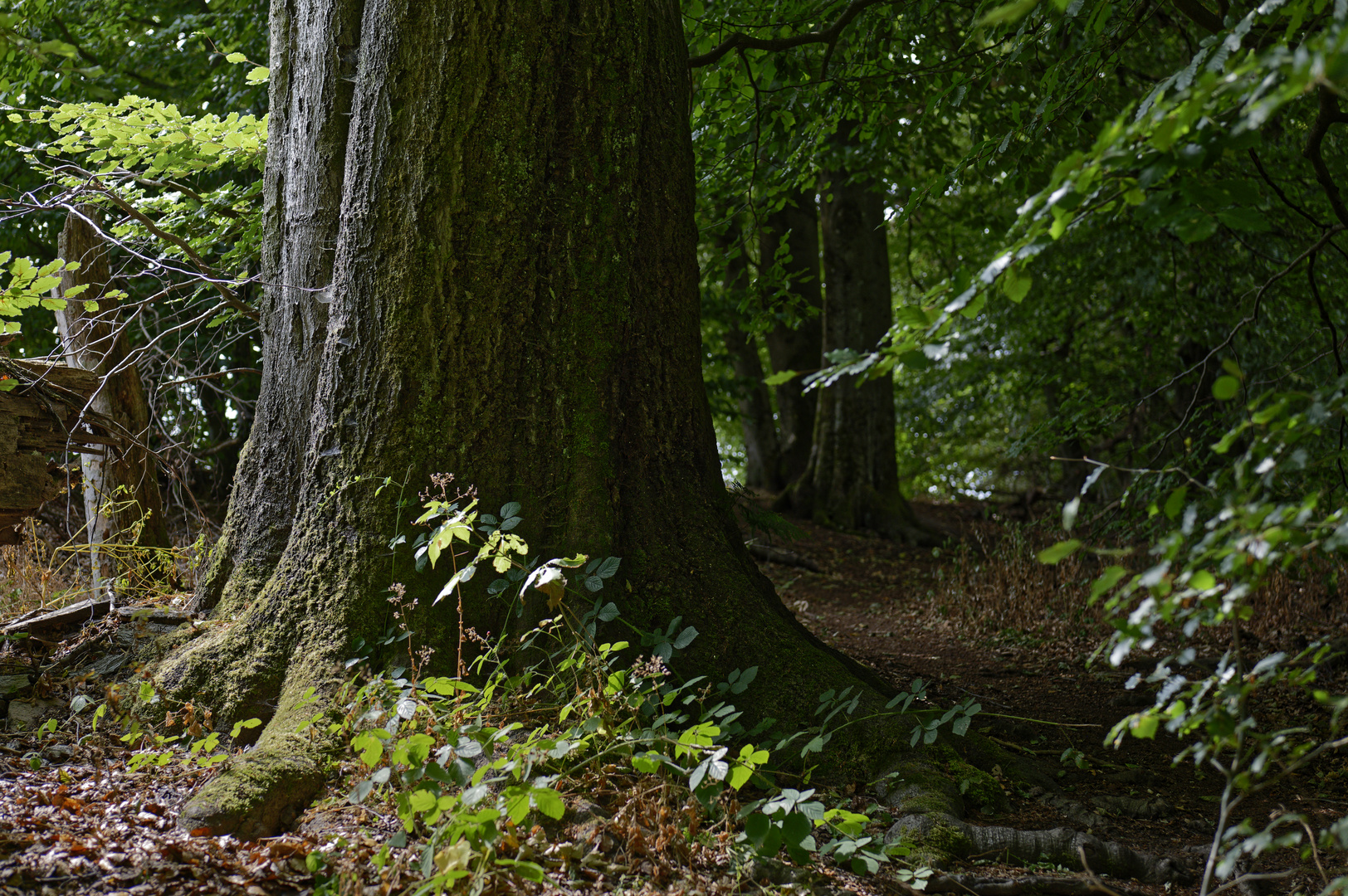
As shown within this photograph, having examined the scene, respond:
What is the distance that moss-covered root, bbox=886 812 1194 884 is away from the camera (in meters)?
2.42

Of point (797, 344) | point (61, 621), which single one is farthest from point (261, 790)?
point (797, 344)

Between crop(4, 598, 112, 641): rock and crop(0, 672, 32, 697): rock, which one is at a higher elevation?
crop(4, 598, 112, 641): rock

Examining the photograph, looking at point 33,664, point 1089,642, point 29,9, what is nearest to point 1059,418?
point 1089,642

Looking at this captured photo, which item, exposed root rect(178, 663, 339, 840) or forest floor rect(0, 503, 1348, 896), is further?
exposed root rect(178, 663, 339, 840)

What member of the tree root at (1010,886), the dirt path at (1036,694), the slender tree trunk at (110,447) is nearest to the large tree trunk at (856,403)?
the dirt path at (1036,694)

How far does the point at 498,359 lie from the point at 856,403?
789cm

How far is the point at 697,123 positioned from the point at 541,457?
11.4ft

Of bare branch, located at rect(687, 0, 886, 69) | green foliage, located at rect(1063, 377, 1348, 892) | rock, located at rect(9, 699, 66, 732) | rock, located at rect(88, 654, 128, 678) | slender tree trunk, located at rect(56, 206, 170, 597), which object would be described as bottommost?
rock, located at rect(9, 699, 66, 732)

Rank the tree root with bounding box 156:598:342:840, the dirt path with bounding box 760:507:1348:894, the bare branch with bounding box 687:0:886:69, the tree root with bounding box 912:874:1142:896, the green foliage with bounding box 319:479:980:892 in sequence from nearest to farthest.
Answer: the green foliage with bounding box 319:479:980:892, the tree root with bounding box 912:874:1142:896, the tree root with bounding box 156:598:342:840, the dirt path with bounding box 760:507:1348:894, the bare branch with bounding box 687:0:886:69

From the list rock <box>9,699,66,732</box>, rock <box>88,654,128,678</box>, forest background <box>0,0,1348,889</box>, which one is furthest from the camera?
rock <box>88,654,128,678</box>

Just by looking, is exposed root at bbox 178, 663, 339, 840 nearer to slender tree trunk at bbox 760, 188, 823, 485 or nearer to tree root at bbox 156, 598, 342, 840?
tree root at bbox 156, 598, 342, 840

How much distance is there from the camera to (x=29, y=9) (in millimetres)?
7391

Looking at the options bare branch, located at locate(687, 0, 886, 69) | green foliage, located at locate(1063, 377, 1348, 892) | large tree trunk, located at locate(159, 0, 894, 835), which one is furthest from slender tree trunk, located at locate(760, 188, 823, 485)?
green foliage, located at locate(1063, 377, 1348, 892)

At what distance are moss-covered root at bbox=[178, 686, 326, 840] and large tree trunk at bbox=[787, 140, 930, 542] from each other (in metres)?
8.44
